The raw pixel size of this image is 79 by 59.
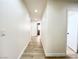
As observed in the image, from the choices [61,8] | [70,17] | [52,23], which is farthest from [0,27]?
[70,17]

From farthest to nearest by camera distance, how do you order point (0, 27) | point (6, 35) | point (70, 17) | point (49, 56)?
point (70, 17), point (49, 56), point (6, 35), point (0, 27)

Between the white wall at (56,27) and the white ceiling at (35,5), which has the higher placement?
the white ceiling at (35,5)

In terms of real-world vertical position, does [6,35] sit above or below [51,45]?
above

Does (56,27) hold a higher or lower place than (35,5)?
lower

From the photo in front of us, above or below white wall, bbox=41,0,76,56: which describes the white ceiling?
above

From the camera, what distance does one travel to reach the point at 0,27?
7.25 feet

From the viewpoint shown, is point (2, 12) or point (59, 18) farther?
point (59, 18)

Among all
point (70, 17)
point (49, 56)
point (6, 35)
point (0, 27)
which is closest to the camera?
point (0, 27)

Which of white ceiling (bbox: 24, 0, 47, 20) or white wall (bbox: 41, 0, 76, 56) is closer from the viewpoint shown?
white wall (bbox: 41, 0, 76, 56)

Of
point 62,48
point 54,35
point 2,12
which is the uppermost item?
point 2,12

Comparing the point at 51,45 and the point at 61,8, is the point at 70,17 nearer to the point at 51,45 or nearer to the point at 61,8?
the point at 61,8

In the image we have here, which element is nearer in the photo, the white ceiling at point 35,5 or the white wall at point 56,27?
the white wall at point 56,27

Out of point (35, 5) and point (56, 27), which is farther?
point (35, 5)

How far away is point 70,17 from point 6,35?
4.49m
